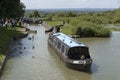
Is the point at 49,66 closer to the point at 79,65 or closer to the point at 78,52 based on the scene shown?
the point at 78,52

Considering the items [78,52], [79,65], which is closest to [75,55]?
[78,52]

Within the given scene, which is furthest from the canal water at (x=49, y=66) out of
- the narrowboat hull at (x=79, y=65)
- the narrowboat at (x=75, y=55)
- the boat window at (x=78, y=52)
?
the boat window at (x=78, y=52)

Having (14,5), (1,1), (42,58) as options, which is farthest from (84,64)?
(14,5)

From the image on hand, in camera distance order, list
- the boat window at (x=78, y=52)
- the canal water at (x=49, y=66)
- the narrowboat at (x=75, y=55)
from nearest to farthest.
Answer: the canal water at (x=49, y=66) → the narrowboat at (x=75, y=55) → the boat window at (x=78, y=52)

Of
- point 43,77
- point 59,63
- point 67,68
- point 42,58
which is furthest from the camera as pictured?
point 42,58

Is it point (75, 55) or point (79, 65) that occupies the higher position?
point (75, 55)

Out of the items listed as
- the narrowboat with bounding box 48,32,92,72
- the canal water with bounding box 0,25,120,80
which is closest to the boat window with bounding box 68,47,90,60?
the narrowboat with bounding box 48,32,92,72

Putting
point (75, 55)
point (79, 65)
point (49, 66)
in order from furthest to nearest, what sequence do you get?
1. point (49, 66)
2. point (75, 55)
3. point (79, 65)

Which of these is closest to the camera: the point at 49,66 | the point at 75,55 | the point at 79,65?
the point at 79,65

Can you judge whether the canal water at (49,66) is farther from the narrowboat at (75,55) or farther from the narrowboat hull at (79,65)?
A: the narrowboat at (75,55)

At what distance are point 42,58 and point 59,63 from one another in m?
2.79

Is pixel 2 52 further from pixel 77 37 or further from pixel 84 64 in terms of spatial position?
pixel 77 37

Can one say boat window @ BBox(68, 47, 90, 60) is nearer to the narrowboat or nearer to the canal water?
the narrowboat

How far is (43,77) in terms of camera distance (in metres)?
24.8
